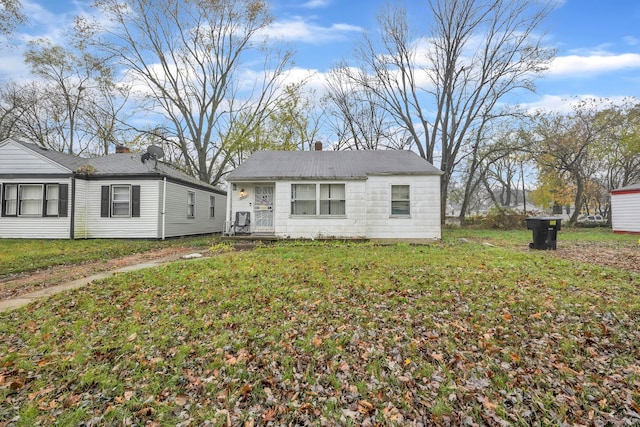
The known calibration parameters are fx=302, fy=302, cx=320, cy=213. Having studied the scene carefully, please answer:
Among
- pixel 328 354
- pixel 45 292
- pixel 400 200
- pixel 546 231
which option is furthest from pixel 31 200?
pixel 546 231

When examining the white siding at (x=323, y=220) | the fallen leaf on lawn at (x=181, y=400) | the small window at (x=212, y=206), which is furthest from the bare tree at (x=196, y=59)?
the fallen leaf on lawn at (x=181, y=400)

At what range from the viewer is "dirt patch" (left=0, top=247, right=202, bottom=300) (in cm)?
610

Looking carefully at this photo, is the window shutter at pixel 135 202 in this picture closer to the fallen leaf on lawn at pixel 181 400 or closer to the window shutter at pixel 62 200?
the window shutter at pixel 62 200

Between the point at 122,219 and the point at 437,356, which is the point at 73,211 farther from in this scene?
the point at 437,356

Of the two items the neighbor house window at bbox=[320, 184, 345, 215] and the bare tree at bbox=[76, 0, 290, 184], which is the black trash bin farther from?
the bare tree at bbox=[76, 0, 290, 184]

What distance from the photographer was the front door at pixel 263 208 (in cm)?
1332

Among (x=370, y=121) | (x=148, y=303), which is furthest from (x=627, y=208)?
(x=148, y=303)

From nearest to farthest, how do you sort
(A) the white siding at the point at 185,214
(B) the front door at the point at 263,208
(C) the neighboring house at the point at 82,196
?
(B) the front door at the point at 263,208 → (C) the neighboring house at the point at 82,196 → (A) the white siding at the point at 185,214

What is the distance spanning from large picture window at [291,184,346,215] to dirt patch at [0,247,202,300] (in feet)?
17.3

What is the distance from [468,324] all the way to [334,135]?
84.4ft

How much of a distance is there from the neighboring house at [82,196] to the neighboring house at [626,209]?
24763mm

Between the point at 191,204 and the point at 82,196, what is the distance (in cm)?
487

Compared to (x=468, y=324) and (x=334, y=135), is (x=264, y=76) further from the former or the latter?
(x=468, y=324)

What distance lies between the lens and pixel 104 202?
14047mm
